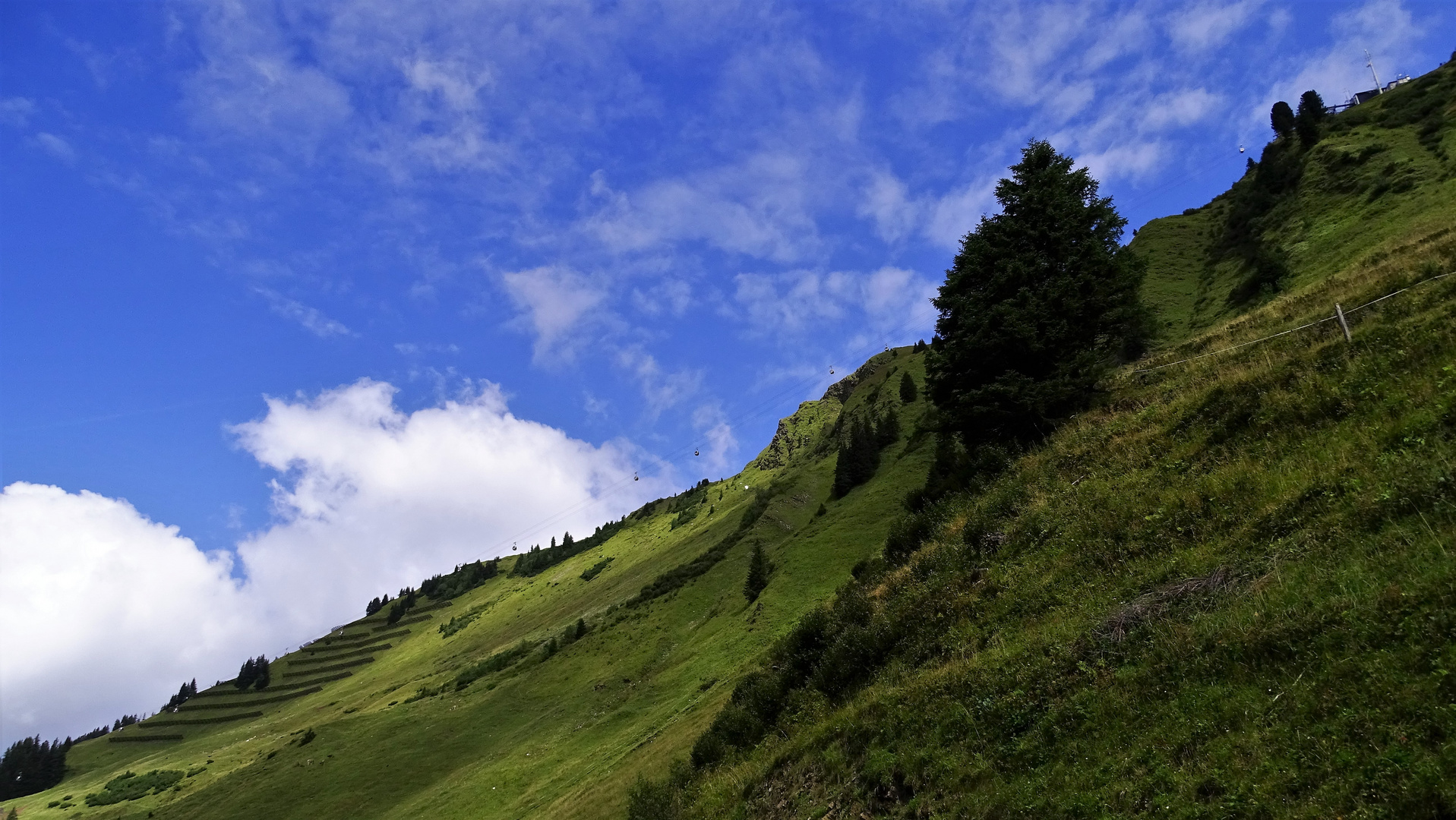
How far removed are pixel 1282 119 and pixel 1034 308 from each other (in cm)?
12710

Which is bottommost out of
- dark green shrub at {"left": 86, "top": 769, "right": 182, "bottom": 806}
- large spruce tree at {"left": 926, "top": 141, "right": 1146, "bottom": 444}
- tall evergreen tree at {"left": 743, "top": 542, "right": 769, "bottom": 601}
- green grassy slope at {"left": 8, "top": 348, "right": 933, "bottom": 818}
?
→ dark green shrub at {"left": 86, "top": 769, "right": 182, "bottom": 806}

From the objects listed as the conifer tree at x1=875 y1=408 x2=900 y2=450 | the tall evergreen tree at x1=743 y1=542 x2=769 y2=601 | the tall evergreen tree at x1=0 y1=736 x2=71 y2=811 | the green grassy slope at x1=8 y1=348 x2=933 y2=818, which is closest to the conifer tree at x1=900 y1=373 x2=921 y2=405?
the green grassy slope at x1=8 y1=348 x2=933 y2=818

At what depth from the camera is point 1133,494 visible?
19.7 meters

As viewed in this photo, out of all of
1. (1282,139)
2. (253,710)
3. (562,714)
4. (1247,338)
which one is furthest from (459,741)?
(253,710)

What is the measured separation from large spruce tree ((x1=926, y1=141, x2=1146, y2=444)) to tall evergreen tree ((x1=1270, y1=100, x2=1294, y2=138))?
11360cm

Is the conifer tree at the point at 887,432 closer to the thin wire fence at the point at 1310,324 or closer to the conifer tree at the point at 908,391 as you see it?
the conifer tree at the point at 908,391

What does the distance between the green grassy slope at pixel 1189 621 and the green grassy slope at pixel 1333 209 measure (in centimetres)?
3736

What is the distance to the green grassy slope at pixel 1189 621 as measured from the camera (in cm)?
907

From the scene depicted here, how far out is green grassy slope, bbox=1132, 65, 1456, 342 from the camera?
6072cm

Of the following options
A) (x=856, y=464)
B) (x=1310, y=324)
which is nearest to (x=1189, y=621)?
(x=1310, y=324)

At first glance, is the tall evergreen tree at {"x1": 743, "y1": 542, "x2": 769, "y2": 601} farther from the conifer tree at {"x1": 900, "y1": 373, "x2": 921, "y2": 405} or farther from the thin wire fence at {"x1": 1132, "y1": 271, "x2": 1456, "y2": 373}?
the conifer tree at {"x1": 900, "y1": 373, "x2": 921, "y2": 405}

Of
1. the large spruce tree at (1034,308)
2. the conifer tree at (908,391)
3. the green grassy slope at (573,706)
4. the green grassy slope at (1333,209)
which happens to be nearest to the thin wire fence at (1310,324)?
the large spruce tree at (1034,308)

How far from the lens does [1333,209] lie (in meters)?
74.9

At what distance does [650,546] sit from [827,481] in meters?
78.7
